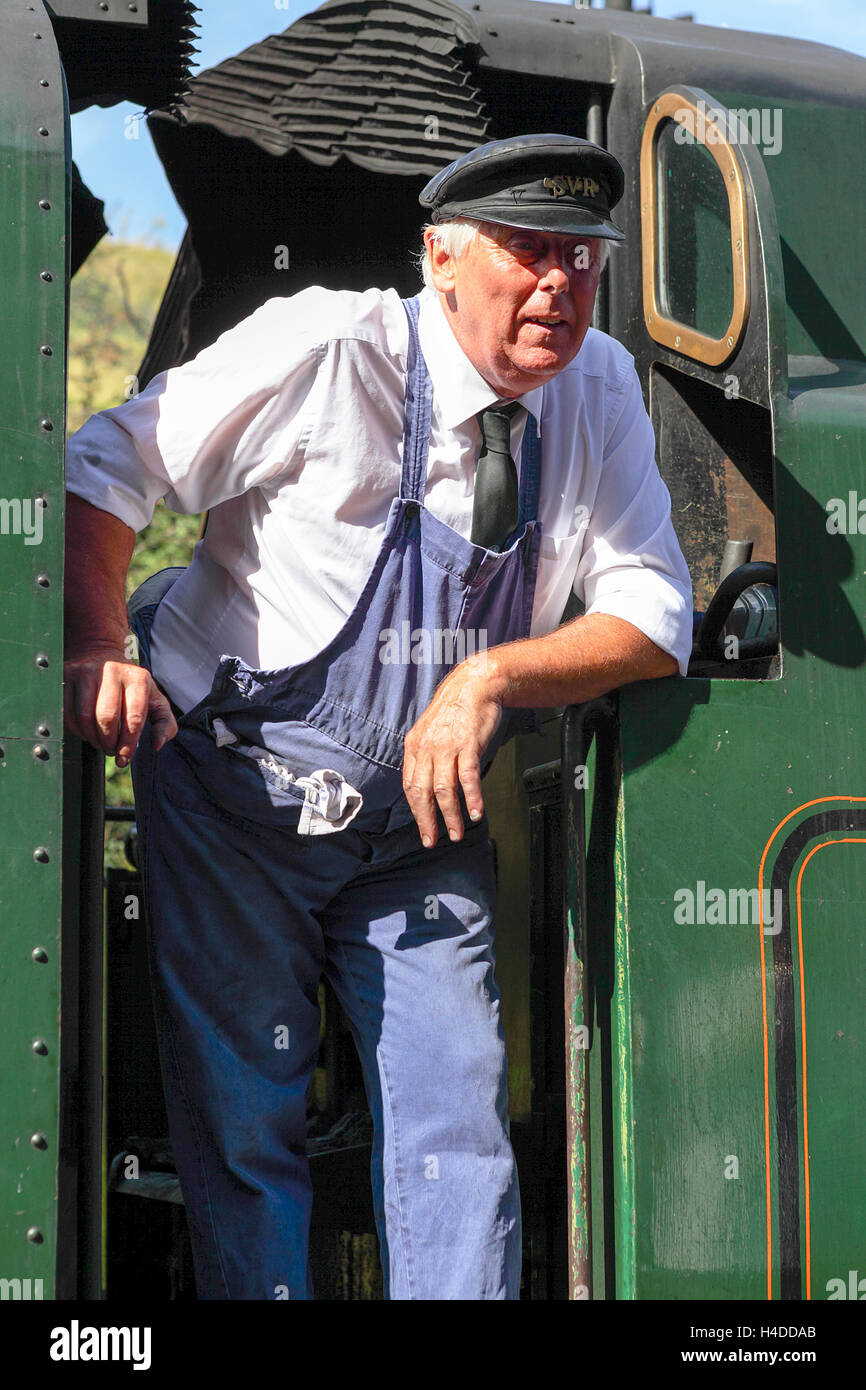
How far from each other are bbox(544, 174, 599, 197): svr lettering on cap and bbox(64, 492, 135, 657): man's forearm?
74 cm

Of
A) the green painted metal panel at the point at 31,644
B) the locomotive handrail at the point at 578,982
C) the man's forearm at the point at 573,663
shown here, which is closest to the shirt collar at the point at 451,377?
the man's forearm at the point at 573,663

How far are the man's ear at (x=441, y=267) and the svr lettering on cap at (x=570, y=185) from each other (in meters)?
0.17

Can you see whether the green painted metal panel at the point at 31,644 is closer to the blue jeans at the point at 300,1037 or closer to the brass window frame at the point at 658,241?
the blue jeans at the point at 300,1037

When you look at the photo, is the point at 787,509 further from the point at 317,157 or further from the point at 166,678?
the point at 317,157

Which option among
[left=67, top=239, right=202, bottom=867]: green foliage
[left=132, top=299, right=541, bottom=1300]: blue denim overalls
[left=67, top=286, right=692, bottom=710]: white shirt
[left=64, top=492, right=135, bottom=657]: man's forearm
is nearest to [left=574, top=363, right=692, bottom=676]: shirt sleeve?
[left=67, top=286, right=692, bottom=710]: white shirt

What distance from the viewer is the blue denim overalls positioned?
6.81 feet

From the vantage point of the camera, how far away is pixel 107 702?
1.82 metres

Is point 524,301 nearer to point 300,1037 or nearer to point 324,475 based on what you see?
point 324,475

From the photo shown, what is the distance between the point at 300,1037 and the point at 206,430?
851 mm

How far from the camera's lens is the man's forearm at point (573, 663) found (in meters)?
2.05

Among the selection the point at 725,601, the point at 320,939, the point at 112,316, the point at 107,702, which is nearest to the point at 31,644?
the point at 107,702

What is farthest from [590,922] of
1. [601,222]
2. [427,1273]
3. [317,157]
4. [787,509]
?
[317,157]

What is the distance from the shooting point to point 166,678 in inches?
86.2
